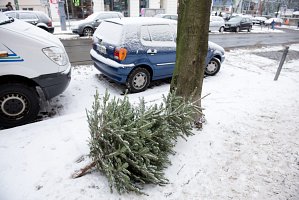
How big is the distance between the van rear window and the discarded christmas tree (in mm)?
2993

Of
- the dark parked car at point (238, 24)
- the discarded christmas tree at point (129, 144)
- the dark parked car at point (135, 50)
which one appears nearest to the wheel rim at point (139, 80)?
the dark parked car at point (135, 50)

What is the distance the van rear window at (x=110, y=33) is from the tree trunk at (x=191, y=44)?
7.53ft

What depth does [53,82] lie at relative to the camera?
4.09 metres

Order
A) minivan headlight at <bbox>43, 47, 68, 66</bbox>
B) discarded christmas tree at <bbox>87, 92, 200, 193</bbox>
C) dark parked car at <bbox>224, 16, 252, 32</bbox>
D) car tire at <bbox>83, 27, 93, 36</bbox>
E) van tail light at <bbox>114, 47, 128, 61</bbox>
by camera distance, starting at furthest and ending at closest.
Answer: dark parked car at <bbox>224, 16, 252, 32</bbox> < car tire at <bbox>83, 27, 93, 36</bbox> < van tail light at <bbox>114, 47, 128, 61</bbox> < minivan headlight at <bbox>43, 47, 68, 66</bbox> < discarded christmas tree at <bbox>87, 92, 200, 193</bbox>

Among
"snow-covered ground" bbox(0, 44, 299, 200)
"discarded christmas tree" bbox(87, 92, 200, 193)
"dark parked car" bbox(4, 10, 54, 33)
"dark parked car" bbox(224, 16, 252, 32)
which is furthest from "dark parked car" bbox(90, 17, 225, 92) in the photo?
"dark parked car" bbox(224, 16, 252, 32)

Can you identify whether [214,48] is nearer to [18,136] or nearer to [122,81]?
[122,81]

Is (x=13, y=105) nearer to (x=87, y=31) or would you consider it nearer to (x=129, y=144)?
(x=129, y=144)

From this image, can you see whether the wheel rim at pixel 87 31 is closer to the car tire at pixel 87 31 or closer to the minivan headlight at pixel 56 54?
the car tire at pixel 87 31

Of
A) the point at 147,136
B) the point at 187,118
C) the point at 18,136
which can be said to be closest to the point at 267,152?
the point at 187,118

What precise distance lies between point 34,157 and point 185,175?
1.90m

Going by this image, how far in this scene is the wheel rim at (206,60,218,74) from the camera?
7.27m

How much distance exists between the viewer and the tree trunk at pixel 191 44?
3145 millimetres

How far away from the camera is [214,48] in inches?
278

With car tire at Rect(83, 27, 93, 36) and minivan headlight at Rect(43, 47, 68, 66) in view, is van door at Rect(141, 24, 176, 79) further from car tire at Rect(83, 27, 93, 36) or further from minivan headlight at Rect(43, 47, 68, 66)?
car tire at Rect(83, 27, 93, 36)
